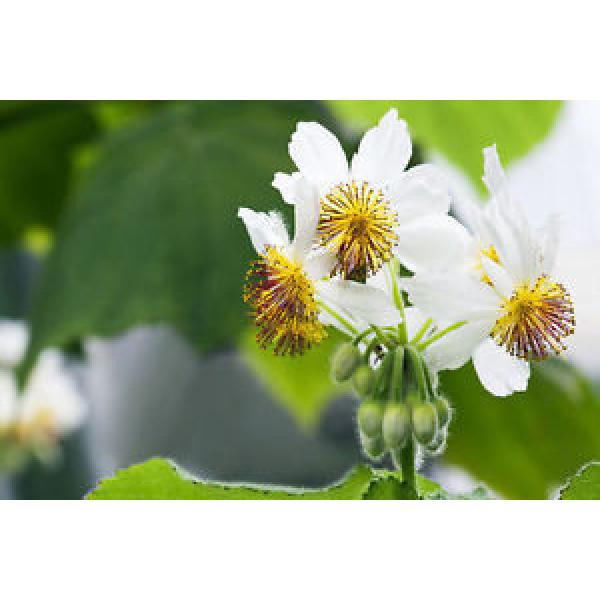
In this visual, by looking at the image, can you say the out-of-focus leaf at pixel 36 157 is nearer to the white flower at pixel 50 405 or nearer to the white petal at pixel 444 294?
the white flower at pixel 50 405

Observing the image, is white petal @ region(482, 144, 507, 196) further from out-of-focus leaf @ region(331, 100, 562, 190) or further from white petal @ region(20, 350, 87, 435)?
white petal @ region(20, 350, 87, 435)

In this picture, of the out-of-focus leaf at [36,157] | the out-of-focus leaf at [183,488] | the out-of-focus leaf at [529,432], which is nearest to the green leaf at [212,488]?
the out-of-focus leaf at [183,488]

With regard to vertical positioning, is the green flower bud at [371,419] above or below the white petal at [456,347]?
below

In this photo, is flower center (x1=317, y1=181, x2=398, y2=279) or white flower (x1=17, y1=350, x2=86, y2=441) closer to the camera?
flower center (x1=317, y1=181, x2=398, y2=279)

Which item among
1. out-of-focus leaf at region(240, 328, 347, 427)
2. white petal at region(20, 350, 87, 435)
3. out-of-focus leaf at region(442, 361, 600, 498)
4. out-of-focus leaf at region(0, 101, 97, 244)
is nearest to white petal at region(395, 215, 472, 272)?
out-of-focus leaf at region(442, 361, 600, 498)

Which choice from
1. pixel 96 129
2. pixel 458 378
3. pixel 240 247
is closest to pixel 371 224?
pixel 458 378

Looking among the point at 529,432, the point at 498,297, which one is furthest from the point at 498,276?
the point at 529,432

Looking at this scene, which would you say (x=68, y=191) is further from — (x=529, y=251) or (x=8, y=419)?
(x=529, y=251)
